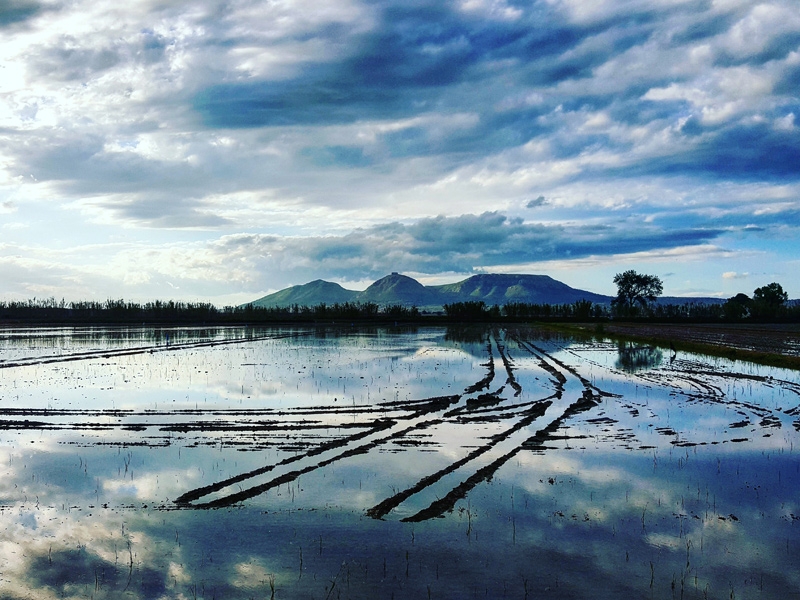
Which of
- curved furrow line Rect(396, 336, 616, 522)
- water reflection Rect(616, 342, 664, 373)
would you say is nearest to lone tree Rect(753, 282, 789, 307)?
water reflection Rect(616, 342, 664, 373)

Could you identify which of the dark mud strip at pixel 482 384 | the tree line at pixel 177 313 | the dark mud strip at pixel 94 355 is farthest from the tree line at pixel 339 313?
the dark mud strip at pixel 482 384

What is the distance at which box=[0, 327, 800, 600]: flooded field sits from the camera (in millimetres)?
6449

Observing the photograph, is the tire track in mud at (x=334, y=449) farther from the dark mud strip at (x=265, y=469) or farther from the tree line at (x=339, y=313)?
the tree line at (x=339, y=313)

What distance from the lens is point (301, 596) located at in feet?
19.8

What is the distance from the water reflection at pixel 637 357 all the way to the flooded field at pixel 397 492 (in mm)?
7473

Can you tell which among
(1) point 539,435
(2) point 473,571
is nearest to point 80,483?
(2) point 473,571

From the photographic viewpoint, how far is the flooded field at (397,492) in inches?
254

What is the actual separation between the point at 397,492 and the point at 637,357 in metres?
25.8

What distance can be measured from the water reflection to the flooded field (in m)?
7.47

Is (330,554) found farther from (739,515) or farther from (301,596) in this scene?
(739,515)

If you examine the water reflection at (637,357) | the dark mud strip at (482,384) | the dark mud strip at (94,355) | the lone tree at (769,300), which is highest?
the lone tree at (769,300)

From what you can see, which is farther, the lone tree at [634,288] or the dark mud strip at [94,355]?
the lone tree at [634,288]

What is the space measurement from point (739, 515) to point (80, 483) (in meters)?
9.33

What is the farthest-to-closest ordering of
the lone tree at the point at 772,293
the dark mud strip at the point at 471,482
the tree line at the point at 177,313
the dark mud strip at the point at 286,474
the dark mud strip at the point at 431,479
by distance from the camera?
the lone tree at the point at 772,293 < the tree line at the point at 177,313 < the dark mud strip at the point at 286,474 < the dark mud strip at the point at 431,479 < the dark mud strip at the point at 471,482
